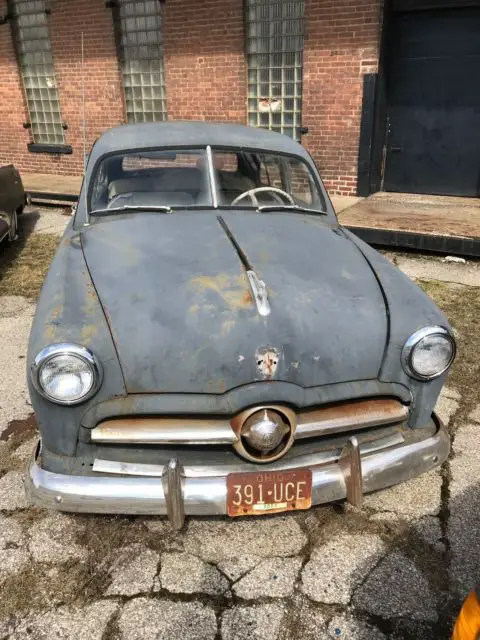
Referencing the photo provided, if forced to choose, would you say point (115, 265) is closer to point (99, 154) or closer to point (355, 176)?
point (99, 154)

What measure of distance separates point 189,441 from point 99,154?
2416mm

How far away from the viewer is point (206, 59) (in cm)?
890

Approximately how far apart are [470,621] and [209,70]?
9.20 m

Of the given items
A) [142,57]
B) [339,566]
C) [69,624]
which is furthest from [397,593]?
[142,57]

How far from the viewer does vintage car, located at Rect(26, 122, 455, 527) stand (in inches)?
82.5

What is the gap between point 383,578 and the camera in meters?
2.25

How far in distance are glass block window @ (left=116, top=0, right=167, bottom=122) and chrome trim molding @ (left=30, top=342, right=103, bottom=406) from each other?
8.72 meters

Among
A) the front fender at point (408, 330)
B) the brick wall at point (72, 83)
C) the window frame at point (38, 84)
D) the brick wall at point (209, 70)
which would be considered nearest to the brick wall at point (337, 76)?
the brick wall at point (209, 70)

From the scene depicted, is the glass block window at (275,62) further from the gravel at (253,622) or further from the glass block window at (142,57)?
the gravel at (253,622)

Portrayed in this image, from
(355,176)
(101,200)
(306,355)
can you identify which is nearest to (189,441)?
(306,355)

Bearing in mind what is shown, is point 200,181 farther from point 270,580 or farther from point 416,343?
point 270,580

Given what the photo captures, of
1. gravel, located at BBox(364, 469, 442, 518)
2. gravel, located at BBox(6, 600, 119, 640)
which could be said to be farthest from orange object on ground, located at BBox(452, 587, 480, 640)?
gravel, located at BBox(6, 600, 119, 640)

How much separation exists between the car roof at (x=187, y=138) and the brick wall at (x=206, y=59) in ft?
17.7

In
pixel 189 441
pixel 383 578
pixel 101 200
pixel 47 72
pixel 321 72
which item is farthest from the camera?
pixel 47 72
